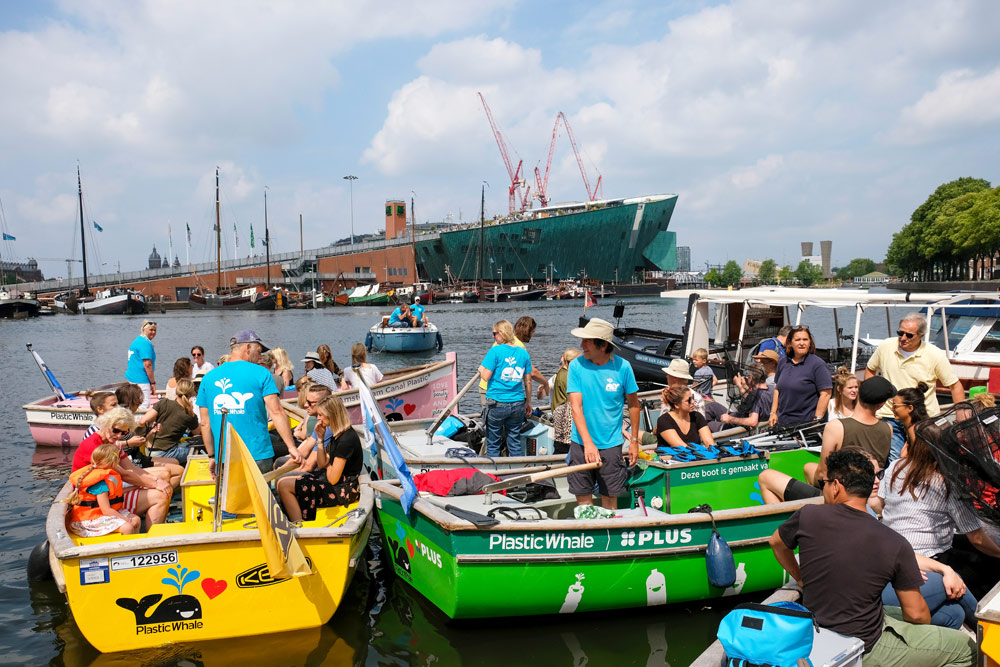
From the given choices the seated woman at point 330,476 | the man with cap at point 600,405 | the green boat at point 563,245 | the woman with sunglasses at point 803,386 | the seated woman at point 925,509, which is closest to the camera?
the seated woman at point 925,509

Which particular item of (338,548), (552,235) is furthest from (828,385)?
(552,235)

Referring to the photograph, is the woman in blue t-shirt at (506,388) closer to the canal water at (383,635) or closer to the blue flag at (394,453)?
the blue flag at (394,453)

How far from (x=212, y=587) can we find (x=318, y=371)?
243 inches

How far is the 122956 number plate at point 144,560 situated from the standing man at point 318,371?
5.73 meters

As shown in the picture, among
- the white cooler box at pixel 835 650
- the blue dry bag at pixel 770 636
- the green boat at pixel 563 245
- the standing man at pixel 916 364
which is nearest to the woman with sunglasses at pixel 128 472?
the blue dry bag at pixel 770 636

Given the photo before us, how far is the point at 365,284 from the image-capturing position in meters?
106

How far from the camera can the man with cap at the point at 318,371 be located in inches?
452

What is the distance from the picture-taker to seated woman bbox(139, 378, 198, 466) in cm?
941

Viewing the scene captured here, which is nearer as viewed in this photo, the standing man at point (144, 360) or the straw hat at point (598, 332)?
the straw hat at point (598, 332)

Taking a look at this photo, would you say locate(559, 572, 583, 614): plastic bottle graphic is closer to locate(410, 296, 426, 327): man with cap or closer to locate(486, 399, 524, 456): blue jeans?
locate(486, 399, 524, 456): blue jeans

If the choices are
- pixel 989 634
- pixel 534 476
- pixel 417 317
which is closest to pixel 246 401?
pixel 534 476

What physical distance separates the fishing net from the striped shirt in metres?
0.10

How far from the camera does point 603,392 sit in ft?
20.2

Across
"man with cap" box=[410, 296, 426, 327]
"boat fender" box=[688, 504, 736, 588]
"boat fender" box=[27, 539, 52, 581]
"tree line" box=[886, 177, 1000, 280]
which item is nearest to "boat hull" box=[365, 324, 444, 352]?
"man with cap" box=[410, 296, 426, 327]
